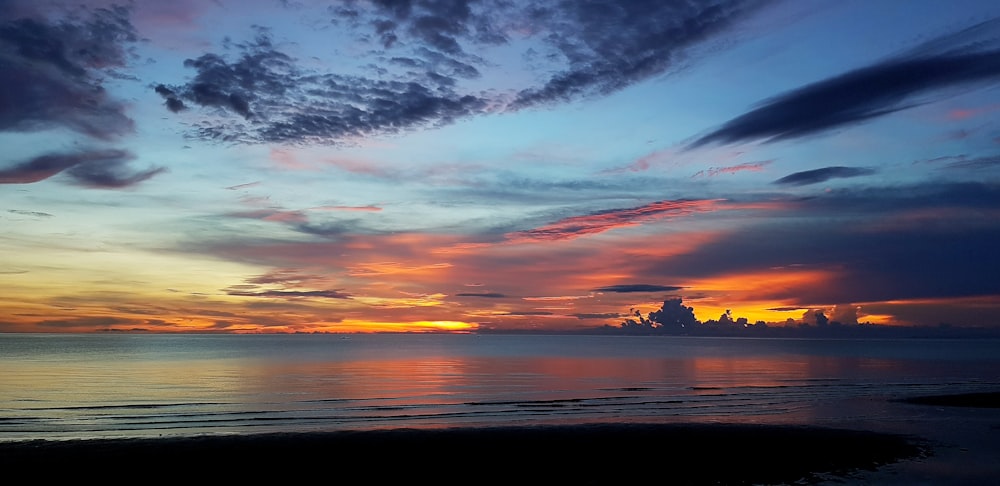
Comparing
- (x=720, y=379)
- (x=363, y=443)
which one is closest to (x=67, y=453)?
(x=363, y=443)

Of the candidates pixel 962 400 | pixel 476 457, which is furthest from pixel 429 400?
pixel 962 400

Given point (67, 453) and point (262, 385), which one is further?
point (262, 385)

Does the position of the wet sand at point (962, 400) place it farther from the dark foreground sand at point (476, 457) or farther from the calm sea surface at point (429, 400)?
the dark foreground sand at point (476, 457)

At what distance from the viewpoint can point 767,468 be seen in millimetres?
24203

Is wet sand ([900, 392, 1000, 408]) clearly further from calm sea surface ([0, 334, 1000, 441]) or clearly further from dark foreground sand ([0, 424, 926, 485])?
dark foreground sand ([0, 424, 926, 485])

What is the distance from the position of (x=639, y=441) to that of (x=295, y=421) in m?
19.6

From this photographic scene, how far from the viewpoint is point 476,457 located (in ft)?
86.4

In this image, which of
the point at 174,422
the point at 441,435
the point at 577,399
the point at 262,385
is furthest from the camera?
the point at 262,385

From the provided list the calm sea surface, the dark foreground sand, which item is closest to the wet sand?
the calm sea surface

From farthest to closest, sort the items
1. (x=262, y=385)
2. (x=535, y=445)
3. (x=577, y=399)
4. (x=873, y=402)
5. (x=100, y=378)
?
1. (x=100, y=378)
2. (x=262, y=385)
3. (x=577, y=399)
4. (x=873, y=402)
5. (x=535, y=445)

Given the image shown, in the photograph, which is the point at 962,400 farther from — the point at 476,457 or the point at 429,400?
the point at 476,457

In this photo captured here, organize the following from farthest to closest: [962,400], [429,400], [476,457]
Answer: [429,400] < [962,400] < [476,457]

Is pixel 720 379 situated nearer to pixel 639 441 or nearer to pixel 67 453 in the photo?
pixel 639 441

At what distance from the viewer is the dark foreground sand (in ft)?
75.8
